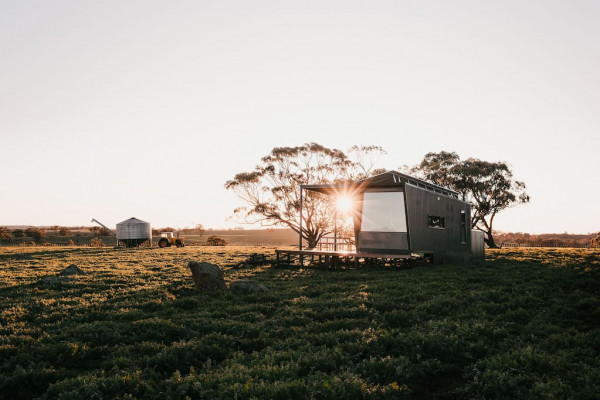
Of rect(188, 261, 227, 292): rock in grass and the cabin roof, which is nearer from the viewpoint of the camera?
rect(188, 261, 227, 292): rock in grass

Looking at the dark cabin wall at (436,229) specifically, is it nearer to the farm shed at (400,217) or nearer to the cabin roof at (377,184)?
the farm shed at (400,217)

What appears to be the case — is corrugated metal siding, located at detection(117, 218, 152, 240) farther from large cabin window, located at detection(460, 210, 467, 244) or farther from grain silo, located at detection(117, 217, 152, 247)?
large cabin window, located at detection(460, 210, 467, 244)

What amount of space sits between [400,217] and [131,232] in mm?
38288

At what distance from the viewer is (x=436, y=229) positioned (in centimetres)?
2228

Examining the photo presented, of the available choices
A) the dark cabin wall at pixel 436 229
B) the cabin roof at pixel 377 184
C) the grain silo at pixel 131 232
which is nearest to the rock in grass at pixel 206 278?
the cabin roof at pixel 377 184

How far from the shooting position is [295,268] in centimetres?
2052

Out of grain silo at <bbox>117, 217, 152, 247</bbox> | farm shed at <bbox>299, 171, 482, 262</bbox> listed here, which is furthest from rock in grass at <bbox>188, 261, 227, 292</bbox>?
grain silo at <bbox>117, 217, 152, 247</bbox>

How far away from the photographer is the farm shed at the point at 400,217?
790 inches

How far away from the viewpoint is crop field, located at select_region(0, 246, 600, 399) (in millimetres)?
5641

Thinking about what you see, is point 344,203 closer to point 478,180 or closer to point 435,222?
point 435,222

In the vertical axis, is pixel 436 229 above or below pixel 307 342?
above

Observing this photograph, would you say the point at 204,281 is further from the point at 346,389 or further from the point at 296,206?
the point at 296,206

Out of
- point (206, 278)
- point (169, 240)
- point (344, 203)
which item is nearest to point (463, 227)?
point (344, 203)

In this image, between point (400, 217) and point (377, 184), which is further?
point (377, 184)
